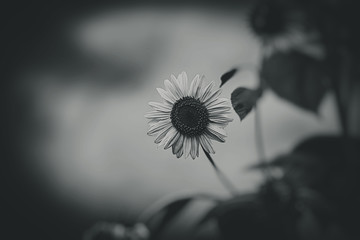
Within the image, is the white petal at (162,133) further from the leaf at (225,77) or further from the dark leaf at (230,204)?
the dark leaf at (230,204)

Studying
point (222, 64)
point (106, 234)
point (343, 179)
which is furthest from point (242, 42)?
point (106, 234)

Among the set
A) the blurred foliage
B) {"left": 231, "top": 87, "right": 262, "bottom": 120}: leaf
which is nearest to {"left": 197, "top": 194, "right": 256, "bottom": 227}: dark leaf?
the blurred foliage

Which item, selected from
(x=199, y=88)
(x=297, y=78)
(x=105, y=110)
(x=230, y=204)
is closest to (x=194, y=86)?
(x=199, y=88)

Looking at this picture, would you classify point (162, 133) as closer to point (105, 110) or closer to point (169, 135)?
point (169, 135)

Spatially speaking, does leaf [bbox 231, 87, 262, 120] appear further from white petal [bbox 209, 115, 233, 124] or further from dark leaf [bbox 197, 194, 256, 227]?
dark leaf [bbox 197, 194, 256, 227]

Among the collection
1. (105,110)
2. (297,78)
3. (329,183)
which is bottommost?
(329,183)

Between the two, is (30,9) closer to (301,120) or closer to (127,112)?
(127,112)

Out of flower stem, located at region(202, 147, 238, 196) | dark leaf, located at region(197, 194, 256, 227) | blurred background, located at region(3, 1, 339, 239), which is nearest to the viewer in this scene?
flower stem, located at region(202, 147, 238, 196)

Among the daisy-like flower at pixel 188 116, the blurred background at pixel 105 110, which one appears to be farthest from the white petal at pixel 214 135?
the blurred background at pixel 105 110

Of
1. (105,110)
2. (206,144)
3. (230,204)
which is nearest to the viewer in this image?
(206,144)
